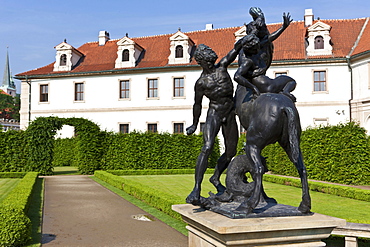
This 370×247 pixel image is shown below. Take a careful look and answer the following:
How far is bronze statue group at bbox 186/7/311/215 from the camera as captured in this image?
4277 millimetres

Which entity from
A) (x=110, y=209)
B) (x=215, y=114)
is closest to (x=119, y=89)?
(x=110, y=209)

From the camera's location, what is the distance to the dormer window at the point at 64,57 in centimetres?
3300

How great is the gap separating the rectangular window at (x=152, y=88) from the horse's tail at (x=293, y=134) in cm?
2713

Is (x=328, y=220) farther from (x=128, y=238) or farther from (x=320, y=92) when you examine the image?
(x=320, y=92)

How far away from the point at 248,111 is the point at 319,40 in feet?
87.5

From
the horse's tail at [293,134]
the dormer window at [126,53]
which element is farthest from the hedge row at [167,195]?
the dormer window at [126,53]

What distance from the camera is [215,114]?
15.9 ft

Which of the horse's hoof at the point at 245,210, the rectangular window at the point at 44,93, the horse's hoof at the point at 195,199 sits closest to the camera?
the horse's hoof at the point at 245,210

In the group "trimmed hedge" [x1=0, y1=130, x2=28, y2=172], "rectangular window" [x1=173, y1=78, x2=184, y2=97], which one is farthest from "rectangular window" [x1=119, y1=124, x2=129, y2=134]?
→ "trimmed hedge" [x1=0, y1=130, x2=28, y2=172]

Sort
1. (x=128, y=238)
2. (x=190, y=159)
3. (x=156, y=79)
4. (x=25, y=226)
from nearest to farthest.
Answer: (x=25, y=226)
(x=128, y=238)
(x=190, y=159)
(x=156, y=79)

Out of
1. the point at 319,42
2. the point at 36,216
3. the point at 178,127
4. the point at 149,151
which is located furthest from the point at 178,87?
the point at 36,216

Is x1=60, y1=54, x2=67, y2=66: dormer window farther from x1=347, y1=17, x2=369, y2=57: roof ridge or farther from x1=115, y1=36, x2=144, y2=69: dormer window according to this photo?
x1=347, y1=17, x2=369, y2=57: roof ridge

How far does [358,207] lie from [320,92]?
61.4ft

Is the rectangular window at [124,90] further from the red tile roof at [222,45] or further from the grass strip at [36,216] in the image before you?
the grass strip at [36,216]
